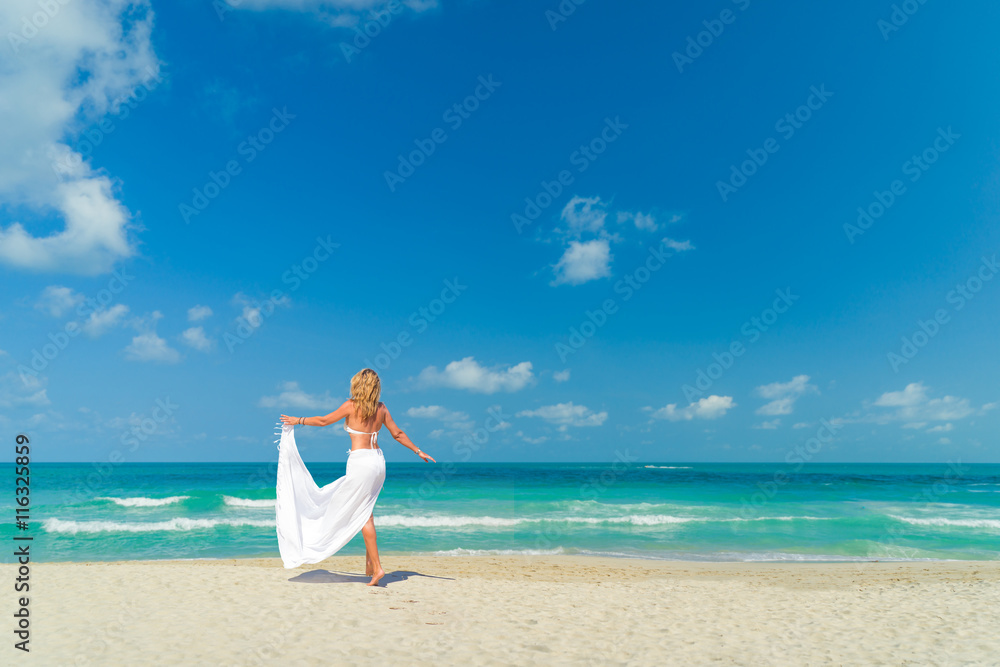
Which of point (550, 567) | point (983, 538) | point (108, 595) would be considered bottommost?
point (983, 538)

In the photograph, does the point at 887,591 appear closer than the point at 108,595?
No

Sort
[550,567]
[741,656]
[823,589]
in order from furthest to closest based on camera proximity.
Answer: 1. [550,567]
2. [823,589]
3. [741,656]

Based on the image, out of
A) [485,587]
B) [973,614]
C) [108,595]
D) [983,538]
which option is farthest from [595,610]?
[983,538]

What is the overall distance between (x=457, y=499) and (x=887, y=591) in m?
21.1

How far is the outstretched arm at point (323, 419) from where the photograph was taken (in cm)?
698

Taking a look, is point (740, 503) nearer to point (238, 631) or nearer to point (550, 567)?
point (550, 567)

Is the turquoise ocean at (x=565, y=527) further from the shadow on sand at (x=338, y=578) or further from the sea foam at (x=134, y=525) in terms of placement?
the shadow on sand at (x=338, y=578)

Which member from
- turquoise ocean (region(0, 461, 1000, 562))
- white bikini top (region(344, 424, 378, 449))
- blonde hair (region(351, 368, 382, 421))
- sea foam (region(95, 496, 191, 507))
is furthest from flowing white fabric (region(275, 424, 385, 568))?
sea foam (region(95, 496, 191, 507))

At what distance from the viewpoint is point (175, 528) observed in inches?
677

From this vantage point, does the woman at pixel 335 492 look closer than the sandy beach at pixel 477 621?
No

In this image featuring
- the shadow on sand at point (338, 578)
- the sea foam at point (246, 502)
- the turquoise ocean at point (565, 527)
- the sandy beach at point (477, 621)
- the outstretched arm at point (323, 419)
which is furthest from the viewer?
the sea foam at point (246, 502)

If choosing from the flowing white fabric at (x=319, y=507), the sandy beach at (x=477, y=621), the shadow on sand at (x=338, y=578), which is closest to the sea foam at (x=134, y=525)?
the sandy beach at (x=477, y=621)

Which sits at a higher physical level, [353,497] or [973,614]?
[353,497]

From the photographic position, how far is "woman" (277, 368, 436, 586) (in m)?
7.00
